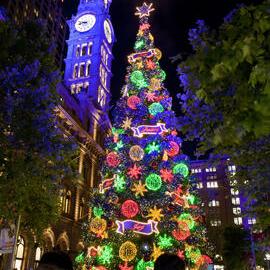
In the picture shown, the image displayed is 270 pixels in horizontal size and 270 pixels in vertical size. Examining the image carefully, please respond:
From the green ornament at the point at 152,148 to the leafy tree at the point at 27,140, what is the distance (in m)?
6.82

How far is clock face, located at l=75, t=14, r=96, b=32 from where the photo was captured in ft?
167

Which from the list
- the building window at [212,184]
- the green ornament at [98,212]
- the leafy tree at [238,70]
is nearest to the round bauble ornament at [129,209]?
the green ornament at [98,212]

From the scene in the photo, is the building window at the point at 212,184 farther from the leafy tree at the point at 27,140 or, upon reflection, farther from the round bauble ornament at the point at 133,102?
the leafy tree at the point at 27,140

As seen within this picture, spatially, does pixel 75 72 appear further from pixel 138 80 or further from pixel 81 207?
pixel 138 80

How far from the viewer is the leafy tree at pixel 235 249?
132 feet

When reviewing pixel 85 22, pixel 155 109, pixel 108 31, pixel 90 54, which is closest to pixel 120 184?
pixel 155 109

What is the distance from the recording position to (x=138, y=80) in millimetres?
21625

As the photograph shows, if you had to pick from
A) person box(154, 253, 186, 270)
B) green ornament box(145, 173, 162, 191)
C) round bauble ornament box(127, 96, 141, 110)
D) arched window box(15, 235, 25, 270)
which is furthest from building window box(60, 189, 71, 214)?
person box(154, 253, 186, 270)

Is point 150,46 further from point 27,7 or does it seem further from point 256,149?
point 27,7

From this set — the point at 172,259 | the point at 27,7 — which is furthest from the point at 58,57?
the point at 172,259

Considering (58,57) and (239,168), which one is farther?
(58,57)

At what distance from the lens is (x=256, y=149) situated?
355 inches

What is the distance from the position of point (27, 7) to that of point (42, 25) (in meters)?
46.4

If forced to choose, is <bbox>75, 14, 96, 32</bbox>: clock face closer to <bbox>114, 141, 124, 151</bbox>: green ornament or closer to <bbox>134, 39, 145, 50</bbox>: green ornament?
<bbox>134, 39, 145, 50</bbox>: green ornament
